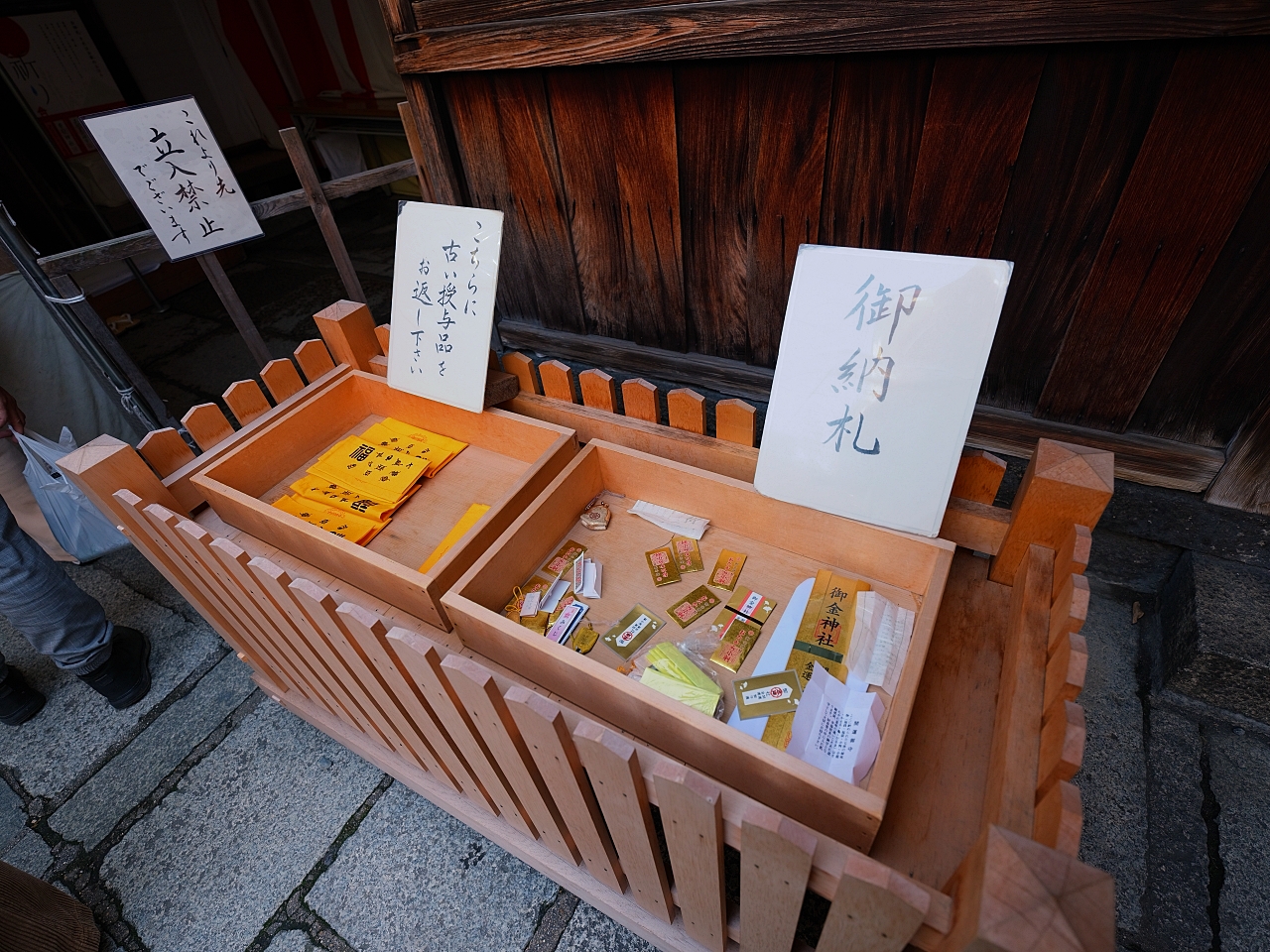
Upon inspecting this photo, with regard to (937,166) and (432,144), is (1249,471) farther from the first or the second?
(432,144)

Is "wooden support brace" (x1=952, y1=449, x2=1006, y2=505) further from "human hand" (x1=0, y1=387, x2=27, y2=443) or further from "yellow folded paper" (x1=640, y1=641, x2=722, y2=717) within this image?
"human hand" (x1=0, y1=387, x2=27, y2=443)

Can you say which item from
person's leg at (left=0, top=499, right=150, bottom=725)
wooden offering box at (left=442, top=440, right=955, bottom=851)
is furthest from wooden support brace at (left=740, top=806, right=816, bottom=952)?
person's leg at (left=0, top=499, right=150, bottom=725)

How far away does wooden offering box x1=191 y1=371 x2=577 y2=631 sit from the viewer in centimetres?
131

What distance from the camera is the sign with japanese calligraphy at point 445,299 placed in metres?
1.46

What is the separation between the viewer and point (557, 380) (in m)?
1.57

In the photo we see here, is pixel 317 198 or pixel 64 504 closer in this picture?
pixel 64 504

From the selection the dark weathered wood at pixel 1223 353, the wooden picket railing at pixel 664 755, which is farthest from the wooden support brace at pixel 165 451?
the dark weathered wood at pixel 1223 353

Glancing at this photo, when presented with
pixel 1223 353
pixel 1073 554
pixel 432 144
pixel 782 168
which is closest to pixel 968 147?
pixel 782 168

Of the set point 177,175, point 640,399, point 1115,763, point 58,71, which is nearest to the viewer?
point 640,399

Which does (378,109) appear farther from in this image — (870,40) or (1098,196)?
(1098,196)

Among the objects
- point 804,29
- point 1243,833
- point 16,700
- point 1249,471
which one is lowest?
point 1243,833

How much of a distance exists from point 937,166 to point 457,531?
4.88ft

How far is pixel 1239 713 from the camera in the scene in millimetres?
1824

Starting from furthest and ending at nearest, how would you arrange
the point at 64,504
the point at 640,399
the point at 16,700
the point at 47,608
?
the point at 64,504
the point at 16,700
the point at 47,608
the point at 640,399
